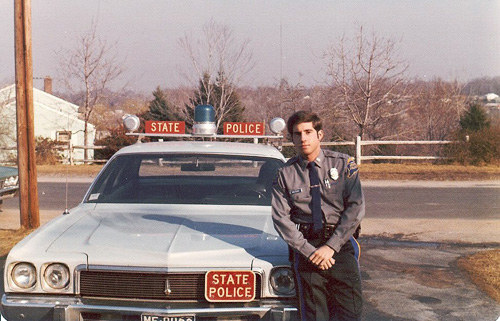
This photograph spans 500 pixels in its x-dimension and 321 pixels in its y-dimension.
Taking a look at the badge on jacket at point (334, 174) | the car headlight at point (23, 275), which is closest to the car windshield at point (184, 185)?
the car headlight at point (23, 275)

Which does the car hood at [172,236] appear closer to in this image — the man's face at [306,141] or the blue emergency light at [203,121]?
the man's face at [306,141]

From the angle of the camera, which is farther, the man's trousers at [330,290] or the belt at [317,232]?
the belt at [317,232]

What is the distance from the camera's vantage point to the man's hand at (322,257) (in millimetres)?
3188

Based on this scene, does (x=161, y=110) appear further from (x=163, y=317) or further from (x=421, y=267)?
(x=163, y=317)

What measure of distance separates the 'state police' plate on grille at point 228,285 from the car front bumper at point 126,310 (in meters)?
0.06

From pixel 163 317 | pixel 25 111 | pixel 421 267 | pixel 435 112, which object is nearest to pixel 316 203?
pixel 163 317

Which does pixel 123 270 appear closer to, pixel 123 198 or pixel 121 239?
pixel 121 239

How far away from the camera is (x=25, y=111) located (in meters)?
8.20

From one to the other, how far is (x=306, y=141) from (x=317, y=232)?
52 cm

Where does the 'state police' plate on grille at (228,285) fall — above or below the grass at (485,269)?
above

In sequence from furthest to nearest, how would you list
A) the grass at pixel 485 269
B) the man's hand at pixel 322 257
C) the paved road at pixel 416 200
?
the paved road at pixel 416 200, the grass at pixel 485 269, the man's hand at pixel 322 257

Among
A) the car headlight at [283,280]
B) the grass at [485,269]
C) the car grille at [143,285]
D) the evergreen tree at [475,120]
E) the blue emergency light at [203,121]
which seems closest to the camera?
the car grille at [143,285]

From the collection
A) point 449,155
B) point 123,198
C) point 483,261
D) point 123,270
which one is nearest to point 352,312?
point 123,270

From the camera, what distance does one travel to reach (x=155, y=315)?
3203 mm
